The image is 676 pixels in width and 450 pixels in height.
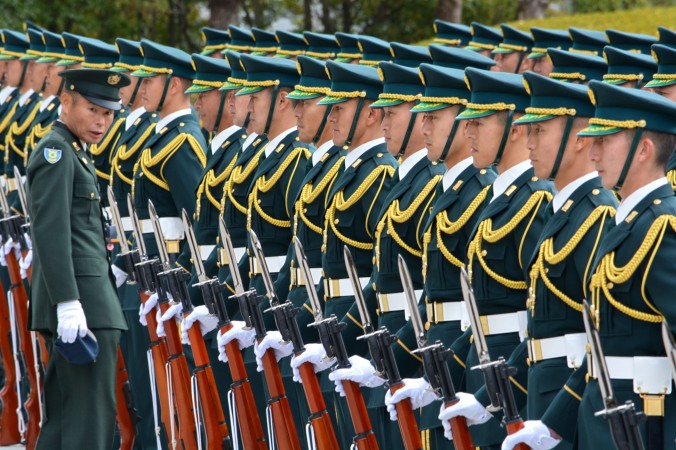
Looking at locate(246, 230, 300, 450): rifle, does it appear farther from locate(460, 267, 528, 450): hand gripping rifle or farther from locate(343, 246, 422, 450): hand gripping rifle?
locate(460, 267, 528, 450): hand gripping rifle

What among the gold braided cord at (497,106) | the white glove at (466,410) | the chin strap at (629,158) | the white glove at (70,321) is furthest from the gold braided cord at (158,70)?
the chin strap at (629,158)

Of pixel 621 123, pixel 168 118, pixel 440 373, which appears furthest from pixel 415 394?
pixel 168 118

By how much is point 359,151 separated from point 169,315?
4.06 feet

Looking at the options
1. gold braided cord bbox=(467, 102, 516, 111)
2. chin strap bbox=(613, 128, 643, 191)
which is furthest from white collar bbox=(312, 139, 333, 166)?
chin strap bbox=(613, 128, 643, 191)

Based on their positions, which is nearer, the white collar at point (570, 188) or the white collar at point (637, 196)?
the white collar at point (637, 196)

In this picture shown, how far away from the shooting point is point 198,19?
24641mm

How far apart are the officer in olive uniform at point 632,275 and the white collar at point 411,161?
1.49 meters

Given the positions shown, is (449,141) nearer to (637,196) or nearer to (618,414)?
(637,196)

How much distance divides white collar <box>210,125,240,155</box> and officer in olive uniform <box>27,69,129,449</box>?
167 centimetres

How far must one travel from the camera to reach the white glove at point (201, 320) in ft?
20.7

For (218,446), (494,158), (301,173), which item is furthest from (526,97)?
(218,446)

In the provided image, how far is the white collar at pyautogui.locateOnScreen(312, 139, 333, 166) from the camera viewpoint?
6461 mm

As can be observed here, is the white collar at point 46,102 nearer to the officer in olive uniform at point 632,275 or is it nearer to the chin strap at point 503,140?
the chin strap at point 503,140

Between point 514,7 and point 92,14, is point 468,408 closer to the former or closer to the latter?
point 92,14
